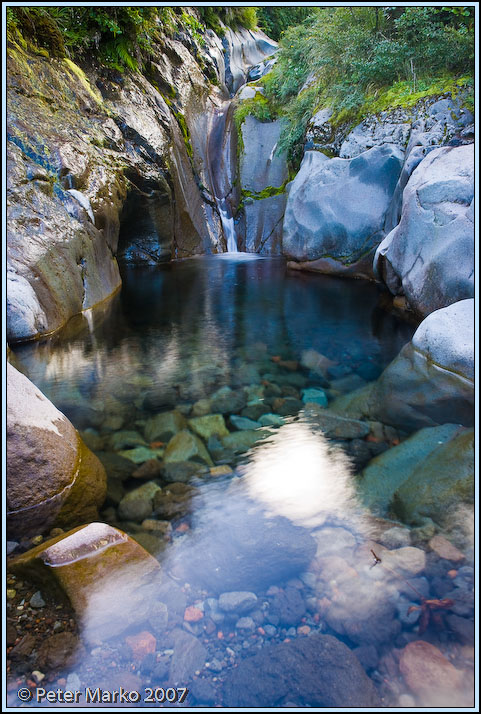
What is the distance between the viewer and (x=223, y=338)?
20.5 feet

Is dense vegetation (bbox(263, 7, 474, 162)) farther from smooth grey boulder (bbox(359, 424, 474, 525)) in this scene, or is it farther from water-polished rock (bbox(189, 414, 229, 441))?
water-polished rock (bbox(189, 414, 229, 441))

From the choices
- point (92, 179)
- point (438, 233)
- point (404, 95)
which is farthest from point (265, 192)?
point (438, 233)

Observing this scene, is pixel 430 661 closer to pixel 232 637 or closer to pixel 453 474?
pixel 232 637

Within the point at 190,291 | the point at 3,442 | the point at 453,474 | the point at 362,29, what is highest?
the point at 362,29

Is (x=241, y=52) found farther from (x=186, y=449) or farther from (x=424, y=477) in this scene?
(x=424, y=477)

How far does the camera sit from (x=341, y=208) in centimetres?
938

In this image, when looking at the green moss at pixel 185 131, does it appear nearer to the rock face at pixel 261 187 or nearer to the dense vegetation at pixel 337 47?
the dense vegetation at pixel 337 47

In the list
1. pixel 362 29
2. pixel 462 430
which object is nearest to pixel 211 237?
pixel 362 29

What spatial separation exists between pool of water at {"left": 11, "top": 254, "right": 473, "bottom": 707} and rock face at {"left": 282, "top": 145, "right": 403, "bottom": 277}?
13.7 feet

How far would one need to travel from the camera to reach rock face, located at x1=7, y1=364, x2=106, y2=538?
242 cm

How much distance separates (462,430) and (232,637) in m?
2.54

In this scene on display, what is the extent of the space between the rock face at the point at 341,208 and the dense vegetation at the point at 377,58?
133 centimetres

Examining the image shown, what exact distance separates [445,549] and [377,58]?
10.6 metres

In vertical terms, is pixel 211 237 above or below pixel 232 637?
above
